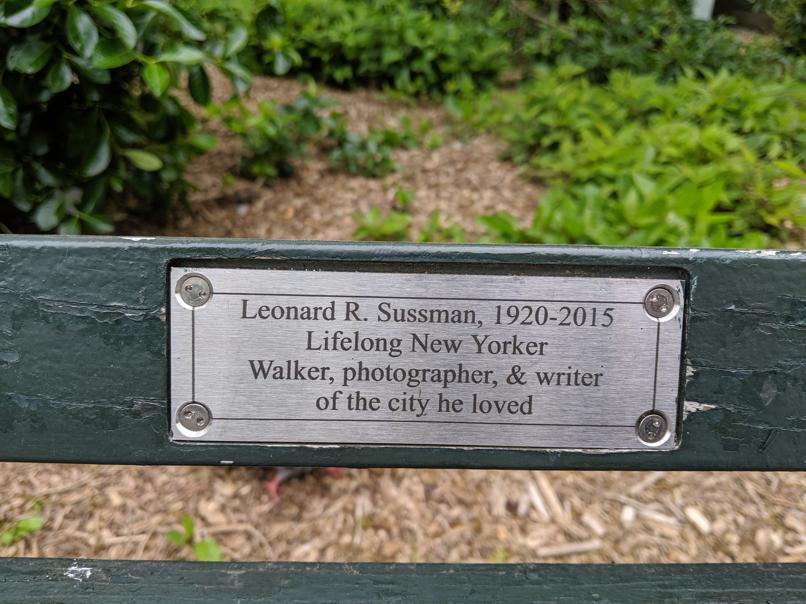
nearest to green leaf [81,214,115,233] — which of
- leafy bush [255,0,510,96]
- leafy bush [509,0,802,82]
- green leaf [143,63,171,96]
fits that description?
green leaf [143,63,171,96]

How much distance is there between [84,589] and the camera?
0.94 m

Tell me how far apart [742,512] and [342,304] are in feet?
5.20

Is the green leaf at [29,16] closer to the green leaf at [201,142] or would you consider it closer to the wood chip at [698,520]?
the green leaf at [201,142]

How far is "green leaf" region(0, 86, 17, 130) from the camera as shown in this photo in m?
1.51

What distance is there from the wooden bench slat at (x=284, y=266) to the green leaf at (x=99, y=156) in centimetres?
102

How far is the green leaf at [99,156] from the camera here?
1915 mm

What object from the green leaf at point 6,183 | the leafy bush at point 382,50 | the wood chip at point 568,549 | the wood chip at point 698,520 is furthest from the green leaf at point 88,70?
the leafy bush at point 382,50

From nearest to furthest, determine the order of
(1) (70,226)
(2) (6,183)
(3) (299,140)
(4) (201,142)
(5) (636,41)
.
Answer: (2) (6,183) → (1) (70,226) → (4) (201,142) → (3) (299,140) → (5) (636,41)

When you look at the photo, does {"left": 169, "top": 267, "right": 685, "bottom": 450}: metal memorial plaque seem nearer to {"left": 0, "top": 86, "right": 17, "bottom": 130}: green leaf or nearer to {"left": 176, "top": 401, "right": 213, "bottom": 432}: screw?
{"left": 176, "top": 401, "right": 213, "bottom": 432}: screw

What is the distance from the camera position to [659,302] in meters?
0.97

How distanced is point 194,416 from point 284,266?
0.81ft

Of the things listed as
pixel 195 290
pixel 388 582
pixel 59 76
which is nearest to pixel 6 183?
pixel 59 76

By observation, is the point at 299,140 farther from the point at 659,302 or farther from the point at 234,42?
the point at 659,302

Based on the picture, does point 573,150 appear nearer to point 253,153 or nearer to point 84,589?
point 253,153
